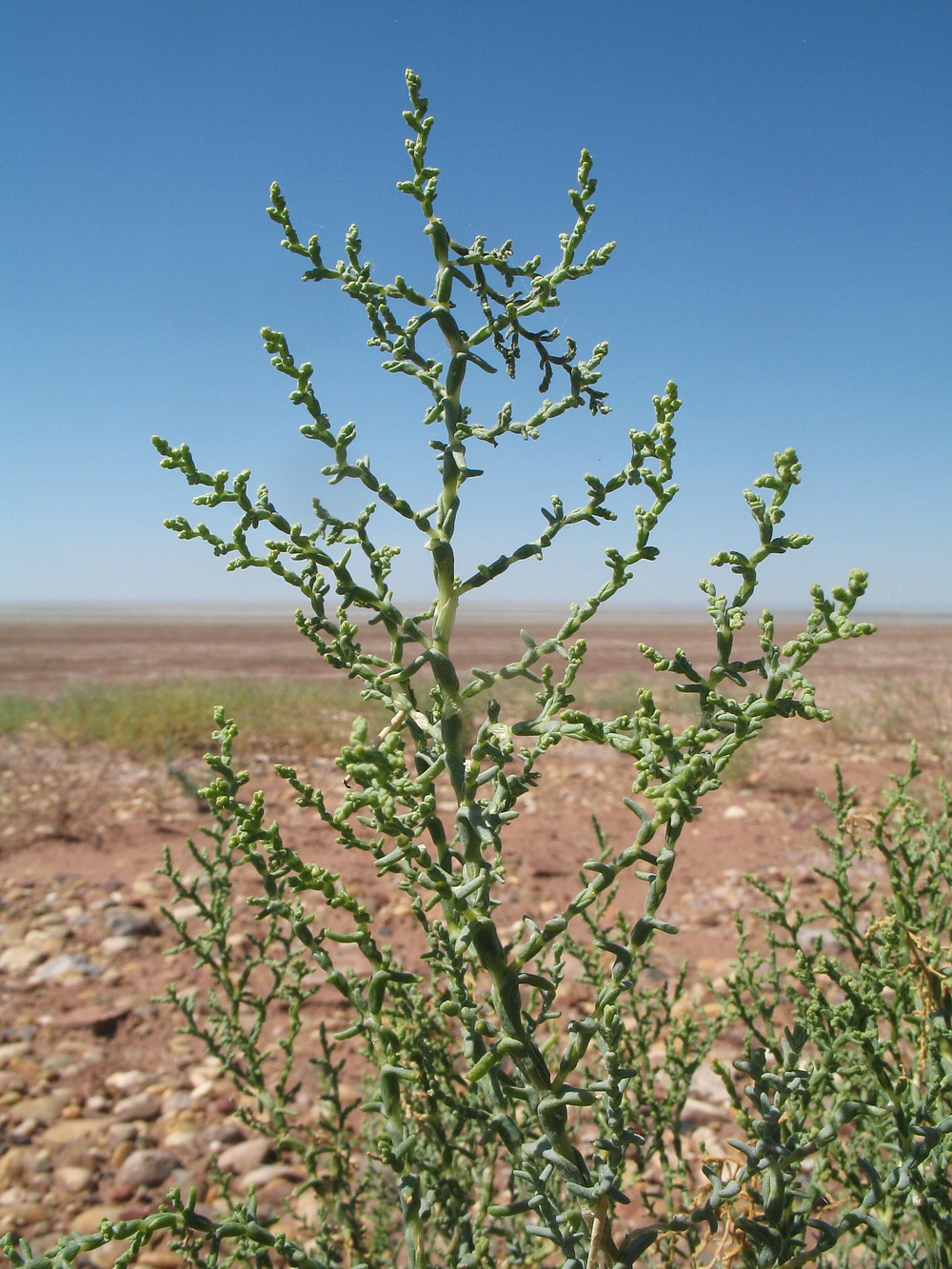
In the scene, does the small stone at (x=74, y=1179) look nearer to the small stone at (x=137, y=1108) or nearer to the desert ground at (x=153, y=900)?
the desert ground at (x=153, y=900)

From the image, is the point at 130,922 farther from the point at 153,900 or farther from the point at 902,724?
the point at 902,724

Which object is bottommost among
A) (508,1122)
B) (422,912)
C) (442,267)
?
(508,1122)

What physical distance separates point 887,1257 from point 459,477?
1543 mm

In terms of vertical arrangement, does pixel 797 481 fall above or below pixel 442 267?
below

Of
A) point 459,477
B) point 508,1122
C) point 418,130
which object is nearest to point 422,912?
point 508,1122

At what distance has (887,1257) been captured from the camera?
1.54m

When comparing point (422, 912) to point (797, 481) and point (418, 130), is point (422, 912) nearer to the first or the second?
point (797, 481)

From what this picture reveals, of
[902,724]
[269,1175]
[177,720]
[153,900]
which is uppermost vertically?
[177,720]

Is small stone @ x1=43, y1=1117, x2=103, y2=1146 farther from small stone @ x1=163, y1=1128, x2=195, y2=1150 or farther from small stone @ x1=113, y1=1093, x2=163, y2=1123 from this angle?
small stone @ x1=163, y1=1128, x2=195, y2=1150

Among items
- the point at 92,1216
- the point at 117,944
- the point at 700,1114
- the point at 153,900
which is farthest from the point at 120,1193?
the point at 153,900

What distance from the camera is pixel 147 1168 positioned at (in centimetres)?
309

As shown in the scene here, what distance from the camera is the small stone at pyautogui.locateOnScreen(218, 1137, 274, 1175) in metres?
3.19

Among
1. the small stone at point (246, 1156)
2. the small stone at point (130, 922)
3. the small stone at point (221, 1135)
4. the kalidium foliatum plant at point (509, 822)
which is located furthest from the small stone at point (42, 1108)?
the kalidium foliatum plant at point (509, 822)

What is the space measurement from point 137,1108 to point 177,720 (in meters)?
7.43
